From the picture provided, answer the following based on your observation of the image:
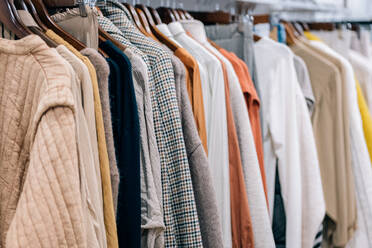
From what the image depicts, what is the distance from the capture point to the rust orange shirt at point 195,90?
36.7 inches

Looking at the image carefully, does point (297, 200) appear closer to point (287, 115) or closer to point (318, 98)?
point (287, 115)

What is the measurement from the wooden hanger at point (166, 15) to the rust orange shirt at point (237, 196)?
8.4 inches

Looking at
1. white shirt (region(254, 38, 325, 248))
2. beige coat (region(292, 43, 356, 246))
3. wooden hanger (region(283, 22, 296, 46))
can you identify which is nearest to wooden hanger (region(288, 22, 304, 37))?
wooden hanger (region(283, 22, 296, 46))

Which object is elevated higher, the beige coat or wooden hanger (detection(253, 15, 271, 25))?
wooden hanger (detection(253, 15, 271, 25))

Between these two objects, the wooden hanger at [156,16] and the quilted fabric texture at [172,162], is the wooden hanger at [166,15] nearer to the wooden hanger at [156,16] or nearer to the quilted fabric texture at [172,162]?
the wooden hanger at [156,16]

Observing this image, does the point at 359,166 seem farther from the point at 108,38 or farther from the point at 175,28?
the point at 108,38

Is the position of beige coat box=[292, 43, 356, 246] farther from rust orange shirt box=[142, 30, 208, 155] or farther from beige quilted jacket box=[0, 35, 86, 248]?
beige quilted jacket box=[0, 35, 86, 248]

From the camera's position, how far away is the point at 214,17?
4.50ft

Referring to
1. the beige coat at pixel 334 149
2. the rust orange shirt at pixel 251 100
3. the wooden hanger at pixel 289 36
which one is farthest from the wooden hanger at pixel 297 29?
the rust orange shirt at pixel 251 100

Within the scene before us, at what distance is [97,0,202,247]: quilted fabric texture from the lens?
2.66 ft

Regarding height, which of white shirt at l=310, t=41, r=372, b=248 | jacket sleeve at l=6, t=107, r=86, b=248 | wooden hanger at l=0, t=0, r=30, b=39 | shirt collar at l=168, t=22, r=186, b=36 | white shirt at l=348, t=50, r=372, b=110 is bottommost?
white shirt at l=310, t=41, r=372, b=248

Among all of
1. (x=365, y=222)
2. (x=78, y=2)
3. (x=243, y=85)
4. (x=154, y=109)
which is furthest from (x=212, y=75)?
(x=365, y=222)

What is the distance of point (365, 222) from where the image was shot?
4.42 feet

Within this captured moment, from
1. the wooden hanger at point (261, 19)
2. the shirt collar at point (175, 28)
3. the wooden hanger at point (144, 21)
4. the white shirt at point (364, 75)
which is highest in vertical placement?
the wooden hanger at point (144, 21)
